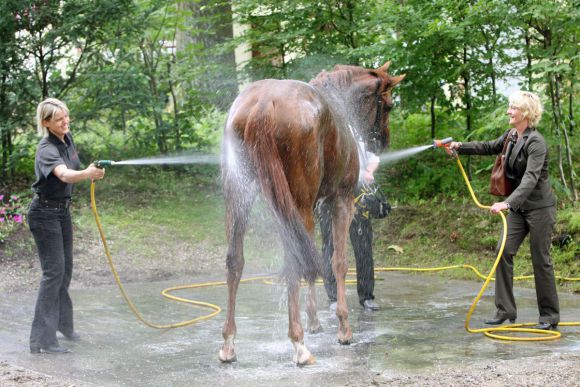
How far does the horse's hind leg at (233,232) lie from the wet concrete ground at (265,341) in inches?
7.0

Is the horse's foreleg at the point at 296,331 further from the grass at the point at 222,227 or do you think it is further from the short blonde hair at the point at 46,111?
the grass at the point at 222,227

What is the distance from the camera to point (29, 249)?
9.73 m

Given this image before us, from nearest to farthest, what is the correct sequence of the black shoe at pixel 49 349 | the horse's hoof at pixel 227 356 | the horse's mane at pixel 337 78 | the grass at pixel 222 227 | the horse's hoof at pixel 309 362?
the horse's hoof at pixel 309 362
the horse's hoof at pixel 227 356
the black shoe at pixel 49 349
the horse's mane at pixel 337 78
the grass at pixel 222 227

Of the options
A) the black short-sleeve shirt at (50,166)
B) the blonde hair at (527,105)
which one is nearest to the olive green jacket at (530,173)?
the blonde hair at (527,105)

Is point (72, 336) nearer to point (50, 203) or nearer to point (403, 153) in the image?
point (50, 203)

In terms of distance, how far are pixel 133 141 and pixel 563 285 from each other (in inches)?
284

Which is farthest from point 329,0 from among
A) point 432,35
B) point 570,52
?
point 570,52

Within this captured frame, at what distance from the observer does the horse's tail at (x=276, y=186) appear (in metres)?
5.32

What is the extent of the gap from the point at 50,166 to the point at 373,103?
307 cm

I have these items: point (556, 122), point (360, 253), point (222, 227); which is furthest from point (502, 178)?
point (222, 227)

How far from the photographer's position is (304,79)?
11.1 metres

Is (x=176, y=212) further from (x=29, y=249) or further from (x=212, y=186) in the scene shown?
(x=29, y=249)

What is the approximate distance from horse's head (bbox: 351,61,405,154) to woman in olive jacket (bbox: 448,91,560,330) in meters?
1.32

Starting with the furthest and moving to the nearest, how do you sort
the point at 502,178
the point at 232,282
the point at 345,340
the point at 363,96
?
1. the point at 363,96
2. the point at 502,178
3. the point at 345,340
4. the point at 232,282
